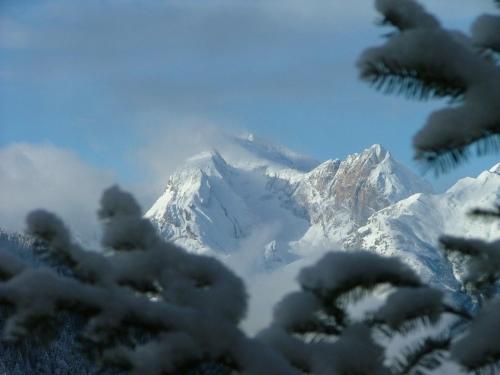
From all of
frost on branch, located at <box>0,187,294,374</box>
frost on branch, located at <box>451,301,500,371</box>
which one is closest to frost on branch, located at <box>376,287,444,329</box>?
frost on branch, located at <box>451,301,500,371</box>

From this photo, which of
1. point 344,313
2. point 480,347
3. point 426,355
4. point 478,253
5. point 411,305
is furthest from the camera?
point 478,253

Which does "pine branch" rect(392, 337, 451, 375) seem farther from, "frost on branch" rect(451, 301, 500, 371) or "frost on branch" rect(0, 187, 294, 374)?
"frost on branch" rect(0, 187, 294, 374)

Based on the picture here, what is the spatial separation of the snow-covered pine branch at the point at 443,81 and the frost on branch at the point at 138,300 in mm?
814

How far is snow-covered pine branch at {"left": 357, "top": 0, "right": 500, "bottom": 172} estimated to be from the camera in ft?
9.73

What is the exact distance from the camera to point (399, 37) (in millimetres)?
3008

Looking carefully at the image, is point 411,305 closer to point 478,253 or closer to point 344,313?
point 344,313

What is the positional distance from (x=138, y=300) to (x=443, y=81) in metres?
1.24

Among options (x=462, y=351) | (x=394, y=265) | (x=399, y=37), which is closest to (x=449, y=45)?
(x=399, y=37)

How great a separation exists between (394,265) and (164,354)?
855 millimetres

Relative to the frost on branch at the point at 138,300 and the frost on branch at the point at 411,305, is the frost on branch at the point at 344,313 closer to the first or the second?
the frost on branch at the point at 411,305

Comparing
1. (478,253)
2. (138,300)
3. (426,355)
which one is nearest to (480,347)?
(426,355)

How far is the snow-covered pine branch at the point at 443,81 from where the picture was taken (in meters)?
2.96

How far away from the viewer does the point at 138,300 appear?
9.73 ft

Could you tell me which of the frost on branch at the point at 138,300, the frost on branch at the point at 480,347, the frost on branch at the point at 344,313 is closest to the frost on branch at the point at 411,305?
the frost on branch at the point at 344,313
